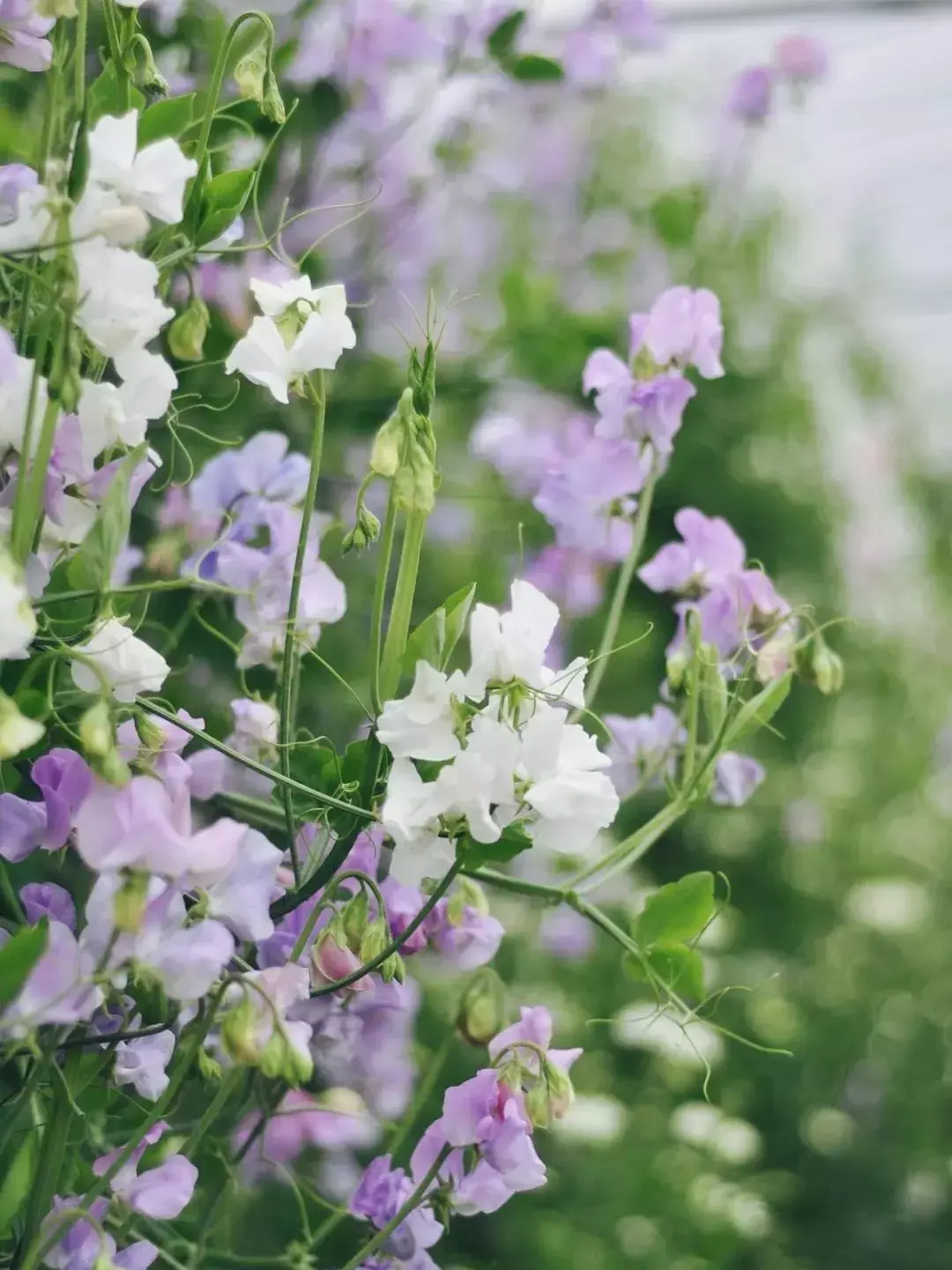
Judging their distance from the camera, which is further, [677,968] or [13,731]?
[677,968]

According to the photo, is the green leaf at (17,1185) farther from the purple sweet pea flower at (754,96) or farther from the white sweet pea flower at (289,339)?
the purple sweet pea flower at (754,96)

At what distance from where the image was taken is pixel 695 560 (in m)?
0.65

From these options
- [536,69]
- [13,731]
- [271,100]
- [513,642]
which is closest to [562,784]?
[513,642]

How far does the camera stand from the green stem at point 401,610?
0.42m

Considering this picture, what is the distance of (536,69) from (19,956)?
2.09 ft

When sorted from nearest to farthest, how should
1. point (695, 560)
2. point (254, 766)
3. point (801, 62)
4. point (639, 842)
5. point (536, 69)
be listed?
point (254, 766), point (639, 842), point (695, 560), point (536, 69), point (801, 62)

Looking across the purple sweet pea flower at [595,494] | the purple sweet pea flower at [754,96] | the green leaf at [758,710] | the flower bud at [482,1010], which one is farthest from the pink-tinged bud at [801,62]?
the flower bud at [482,1010]

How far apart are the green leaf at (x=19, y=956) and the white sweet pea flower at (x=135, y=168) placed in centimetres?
18

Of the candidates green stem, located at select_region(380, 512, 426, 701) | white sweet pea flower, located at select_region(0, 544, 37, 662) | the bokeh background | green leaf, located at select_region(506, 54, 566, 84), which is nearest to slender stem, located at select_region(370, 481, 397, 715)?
green stem, located at select_region(380, 512, 426, 701)

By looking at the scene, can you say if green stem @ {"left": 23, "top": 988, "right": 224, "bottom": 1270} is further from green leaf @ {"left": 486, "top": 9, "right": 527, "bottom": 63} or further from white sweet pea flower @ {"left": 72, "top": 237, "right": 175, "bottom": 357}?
green leaf @ {"left": 486, "top": 9, "right": 527, "bottom": 63}

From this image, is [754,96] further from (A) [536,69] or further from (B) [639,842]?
(B) [639,842]

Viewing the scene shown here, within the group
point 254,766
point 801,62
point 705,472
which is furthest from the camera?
point 705,472

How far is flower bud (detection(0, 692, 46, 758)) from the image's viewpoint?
0.35 metres

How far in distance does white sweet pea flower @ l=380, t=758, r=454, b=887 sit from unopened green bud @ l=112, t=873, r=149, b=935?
64 mm
